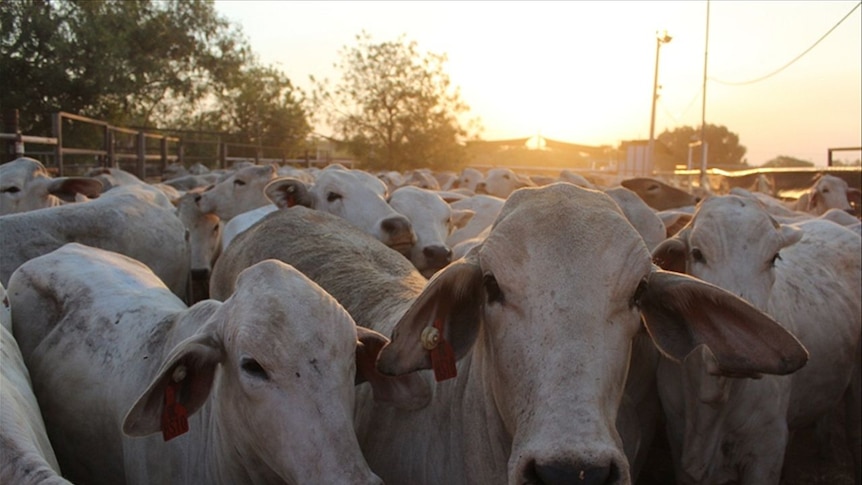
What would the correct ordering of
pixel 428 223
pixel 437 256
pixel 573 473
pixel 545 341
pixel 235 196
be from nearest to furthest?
pixel 573 473 < pixel 545 341 < pixel 437 256 < pixel 428 223 < pixel 235 196

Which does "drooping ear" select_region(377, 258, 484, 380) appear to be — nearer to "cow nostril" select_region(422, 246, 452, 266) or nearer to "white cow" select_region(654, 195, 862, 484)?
"white cow" select_region(654, 195, 862, 484)

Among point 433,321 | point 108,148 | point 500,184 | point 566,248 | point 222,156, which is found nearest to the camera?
point 566,248

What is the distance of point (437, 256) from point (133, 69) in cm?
2434

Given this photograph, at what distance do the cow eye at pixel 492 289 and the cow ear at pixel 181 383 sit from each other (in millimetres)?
1134

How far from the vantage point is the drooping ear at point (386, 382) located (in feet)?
11.8

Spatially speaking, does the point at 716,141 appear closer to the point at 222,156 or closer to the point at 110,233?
the point at 222,156

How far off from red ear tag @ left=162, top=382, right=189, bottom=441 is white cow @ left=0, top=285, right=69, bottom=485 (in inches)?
16.6

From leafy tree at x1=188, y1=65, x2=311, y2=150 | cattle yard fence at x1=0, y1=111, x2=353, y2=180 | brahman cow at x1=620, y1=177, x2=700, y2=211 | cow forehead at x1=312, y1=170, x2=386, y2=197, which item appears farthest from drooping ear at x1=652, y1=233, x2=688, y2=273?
leafy tree at x1=188, y1=65, x2=311, y2=150

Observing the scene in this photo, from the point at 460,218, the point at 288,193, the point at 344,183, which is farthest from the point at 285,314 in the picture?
the point at 460,218

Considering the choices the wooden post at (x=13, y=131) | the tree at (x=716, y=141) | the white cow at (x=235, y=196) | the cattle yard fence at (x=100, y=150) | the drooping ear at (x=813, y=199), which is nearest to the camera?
the white cow at (x=235, y=196)

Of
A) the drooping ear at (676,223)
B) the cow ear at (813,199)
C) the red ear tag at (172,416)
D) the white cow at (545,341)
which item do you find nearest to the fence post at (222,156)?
the cow ear at (813,199)

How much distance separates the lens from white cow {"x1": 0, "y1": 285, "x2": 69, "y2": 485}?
2738 mm

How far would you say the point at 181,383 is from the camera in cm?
342

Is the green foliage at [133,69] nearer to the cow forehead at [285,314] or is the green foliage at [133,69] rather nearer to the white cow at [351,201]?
the white cow at [351,201]
